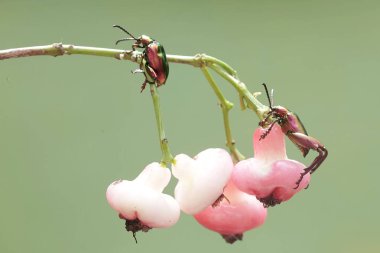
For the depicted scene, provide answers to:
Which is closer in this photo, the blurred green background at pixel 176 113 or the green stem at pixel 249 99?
the green stem at pixel 249 99

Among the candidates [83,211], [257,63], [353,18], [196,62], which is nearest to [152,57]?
[196,62]

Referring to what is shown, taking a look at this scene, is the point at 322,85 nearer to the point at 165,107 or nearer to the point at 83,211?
the point at 165,107

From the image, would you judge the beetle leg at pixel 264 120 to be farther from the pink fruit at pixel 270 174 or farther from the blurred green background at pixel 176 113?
the blurred green background at pixel 176 113

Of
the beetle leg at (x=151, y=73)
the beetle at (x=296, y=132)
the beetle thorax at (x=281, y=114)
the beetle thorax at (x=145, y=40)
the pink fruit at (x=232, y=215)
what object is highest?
the beetle thorax at (x=145, y=40)

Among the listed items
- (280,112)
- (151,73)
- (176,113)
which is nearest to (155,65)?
(151,73)

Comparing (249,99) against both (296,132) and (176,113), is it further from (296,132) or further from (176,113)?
(176,113)

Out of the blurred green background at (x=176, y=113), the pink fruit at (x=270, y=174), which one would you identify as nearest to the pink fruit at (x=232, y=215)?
the pink fruit at (x=270, y=174)
